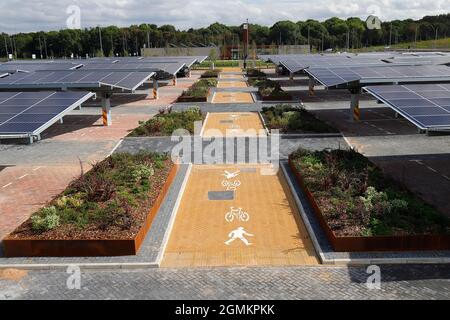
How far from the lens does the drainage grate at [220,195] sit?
20375 millimetres

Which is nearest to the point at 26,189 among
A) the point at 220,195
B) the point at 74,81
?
the point at 220,195

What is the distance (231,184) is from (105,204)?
6503mm

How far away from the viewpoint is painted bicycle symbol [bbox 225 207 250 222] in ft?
59.2

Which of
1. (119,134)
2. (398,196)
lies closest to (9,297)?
(398,196)

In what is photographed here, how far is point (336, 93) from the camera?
54.2 m

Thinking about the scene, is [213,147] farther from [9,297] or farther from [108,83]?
[9,297]

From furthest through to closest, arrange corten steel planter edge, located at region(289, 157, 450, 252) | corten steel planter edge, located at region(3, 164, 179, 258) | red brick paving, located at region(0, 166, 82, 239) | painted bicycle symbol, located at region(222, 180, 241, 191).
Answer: painted bicycle symbol, located at region(222, 180, 241, 191) → red brick paving, located at region(0, 166, 82, 239) → corten steel planter edge, located at region(3, 164, 179, 258) → corten steel planter edge, located at region(289, 157, 450, 252)

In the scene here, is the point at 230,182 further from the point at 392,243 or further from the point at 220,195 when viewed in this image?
the point at 392,243

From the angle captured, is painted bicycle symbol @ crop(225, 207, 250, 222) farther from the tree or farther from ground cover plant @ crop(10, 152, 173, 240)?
the tree

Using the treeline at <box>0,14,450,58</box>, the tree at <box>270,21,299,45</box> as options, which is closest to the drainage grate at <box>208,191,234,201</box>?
the treeline at <box>0,14,450,58</box>

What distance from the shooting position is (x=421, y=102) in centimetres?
2453

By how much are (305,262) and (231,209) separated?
5.17 m

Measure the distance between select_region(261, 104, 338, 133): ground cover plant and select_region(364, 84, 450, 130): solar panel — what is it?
4.10m

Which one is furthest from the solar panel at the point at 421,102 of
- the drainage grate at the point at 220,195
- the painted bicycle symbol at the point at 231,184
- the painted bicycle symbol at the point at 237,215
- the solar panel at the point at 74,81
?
the solar panel at the point at 74,81
